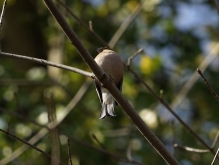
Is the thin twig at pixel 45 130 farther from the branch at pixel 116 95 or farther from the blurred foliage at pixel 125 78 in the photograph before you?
the branch at pixel 116 95

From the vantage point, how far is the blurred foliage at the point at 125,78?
5625 millimetres

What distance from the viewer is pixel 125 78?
618cm

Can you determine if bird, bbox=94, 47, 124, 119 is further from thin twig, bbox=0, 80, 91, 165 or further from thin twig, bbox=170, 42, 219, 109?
thin twig, bbox=170, 42, 219, 109

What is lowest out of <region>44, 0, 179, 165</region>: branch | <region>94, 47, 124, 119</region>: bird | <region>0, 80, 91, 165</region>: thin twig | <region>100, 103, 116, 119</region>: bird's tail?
<region>44, 0, 179, 165</region>: branch

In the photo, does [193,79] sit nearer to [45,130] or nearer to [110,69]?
[45,130]

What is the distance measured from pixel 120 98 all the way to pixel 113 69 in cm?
95

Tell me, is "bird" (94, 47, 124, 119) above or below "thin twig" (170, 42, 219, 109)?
below

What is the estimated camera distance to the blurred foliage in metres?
5.62

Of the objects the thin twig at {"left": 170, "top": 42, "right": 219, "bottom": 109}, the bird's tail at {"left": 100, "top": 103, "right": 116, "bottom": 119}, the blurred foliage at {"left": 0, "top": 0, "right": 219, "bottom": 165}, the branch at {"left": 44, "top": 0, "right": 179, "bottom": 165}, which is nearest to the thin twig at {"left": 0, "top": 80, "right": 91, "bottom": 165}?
the blurred foliage at {"left": 0, "top": 0, "right": 219, "bottom": 165}

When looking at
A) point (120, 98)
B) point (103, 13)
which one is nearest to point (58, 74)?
point (103, 13)

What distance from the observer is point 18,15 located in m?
7.52

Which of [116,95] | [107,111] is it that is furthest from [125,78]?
[116,95]

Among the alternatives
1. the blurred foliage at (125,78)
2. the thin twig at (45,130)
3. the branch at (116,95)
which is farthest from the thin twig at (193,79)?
the branch at (116,95)

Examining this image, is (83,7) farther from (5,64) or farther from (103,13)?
(5,64)
